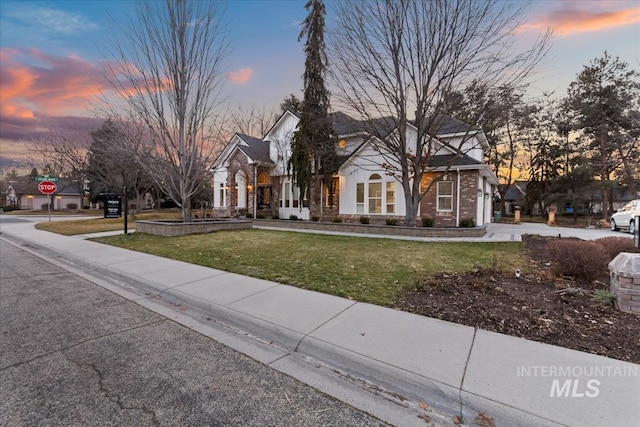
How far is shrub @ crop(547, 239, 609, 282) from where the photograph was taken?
17.7ft

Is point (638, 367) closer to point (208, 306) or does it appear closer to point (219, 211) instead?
point (208, 306)

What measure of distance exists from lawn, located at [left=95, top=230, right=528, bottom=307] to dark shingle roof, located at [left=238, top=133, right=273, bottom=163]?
1044 cm

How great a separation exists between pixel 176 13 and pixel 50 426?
1441 cm

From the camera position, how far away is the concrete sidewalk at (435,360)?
2281mm

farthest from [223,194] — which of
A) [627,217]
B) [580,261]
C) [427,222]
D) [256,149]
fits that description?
[627,217]

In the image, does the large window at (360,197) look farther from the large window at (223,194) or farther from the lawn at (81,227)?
the lawn at (81,227)

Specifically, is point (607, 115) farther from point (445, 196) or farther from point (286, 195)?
point (286, 195)

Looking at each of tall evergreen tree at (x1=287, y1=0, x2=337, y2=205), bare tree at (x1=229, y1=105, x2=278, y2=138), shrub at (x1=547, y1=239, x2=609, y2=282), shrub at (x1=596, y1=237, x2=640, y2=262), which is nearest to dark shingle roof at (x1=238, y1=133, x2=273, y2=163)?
tall evergreen tree at (x1=287, y1=0, x2=337, y2=205)

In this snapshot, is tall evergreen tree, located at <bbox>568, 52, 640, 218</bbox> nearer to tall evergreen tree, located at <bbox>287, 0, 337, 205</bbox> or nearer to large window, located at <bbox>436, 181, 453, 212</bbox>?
large window, located at <bbox>436, 181, 453, 212</bbox>

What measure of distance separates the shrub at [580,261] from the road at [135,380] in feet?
18.6

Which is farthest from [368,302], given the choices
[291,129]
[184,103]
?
[291,129]

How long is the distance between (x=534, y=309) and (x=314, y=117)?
14.6m

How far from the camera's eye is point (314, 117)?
1647cm

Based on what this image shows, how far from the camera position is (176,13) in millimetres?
11820
